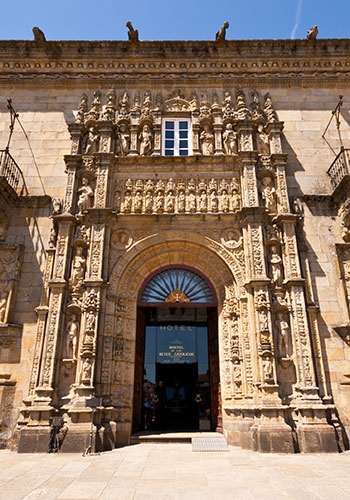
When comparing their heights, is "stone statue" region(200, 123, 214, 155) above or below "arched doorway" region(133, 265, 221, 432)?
above

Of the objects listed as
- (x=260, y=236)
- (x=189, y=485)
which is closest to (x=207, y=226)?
(x=260, y=236)

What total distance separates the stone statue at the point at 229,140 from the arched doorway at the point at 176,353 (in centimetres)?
415

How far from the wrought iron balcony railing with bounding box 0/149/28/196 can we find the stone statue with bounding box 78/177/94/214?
184 cm

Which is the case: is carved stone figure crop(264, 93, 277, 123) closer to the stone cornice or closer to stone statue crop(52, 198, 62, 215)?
the stone cornice

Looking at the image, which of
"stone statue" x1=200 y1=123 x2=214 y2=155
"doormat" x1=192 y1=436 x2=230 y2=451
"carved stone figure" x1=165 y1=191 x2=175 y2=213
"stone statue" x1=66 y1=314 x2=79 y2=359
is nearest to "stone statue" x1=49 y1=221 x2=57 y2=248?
"stone statue" x1=66 y1=314 x2=79 y2=359

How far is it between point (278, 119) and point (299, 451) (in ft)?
33.3

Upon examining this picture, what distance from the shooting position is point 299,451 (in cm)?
819

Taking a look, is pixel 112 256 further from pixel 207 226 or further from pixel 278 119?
A: pixel 278 119

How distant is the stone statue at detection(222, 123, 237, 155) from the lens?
11.4 meters

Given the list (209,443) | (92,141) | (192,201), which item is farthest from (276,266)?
(92,141)

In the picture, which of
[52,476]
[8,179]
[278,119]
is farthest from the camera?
[278,119]

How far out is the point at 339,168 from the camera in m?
10.9

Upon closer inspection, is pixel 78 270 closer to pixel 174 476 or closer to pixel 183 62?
pixel 174 476

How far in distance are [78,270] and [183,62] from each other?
8544 mm
